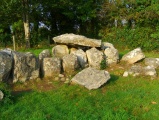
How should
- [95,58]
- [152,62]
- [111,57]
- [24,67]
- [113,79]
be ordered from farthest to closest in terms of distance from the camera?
1. [111,57]
2. [152,62]
3. [95,58]
4. [113,79]
5. [24,67]

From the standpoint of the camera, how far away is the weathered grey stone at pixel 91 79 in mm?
7918

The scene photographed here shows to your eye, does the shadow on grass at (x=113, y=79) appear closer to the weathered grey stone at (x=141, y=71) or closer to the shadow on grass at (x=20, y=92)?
the weathered grey stone at (x=141, y=71)

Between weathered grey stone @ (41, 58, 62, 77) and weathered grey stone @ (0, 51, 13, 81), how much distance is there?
145cm

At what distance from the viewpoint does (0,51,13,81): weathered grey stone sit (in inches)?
312

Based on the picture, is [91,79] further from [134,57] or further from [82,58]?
[134,57]

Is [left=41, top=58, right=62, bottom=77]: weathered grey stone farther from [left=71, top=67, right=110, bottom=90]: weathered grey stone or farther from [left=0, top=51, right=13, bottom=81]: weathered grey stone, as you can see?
[left=0, top=51, right=13, bottom=81]: weathered grey stone

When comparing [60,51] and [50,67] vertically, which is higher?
[60,51]

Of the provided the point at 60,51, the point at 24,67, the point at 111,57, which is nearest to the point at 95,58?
the point at 111,57

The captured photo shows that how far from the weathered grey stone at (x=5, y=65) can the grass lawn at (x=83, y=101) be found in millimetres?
457

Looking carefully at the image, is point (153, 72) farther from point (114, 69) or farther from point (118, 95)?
point (118, 95)

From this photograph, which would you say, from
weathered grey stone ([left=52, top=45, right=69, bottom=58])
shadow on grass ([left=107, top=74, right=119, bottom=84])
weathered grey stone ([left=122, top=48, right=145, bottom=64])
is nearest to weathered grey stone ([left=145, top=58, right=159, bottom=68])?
weathered grey stone ([left=122, top=48, right=145, bottom=64])

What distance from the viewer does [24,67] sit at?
28.2ft

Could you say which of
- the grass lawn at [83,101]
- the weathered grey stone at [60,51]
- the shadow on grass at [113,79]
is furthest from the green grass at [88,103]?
the weathered grey stone at [60,51]

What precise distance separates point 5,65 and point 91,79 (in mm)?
2915
